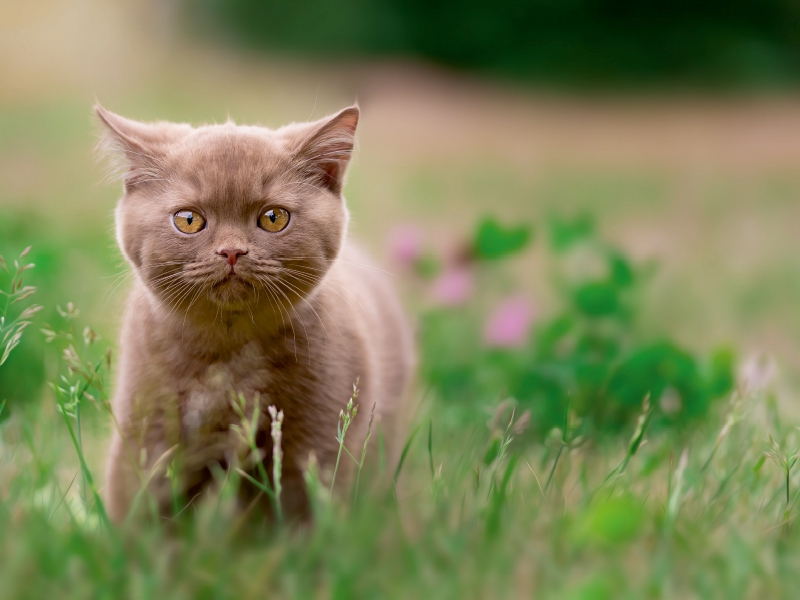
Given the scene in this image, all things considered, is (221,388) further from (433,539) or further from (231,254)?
(433,539)

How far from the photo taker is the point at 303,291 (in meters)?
1.54

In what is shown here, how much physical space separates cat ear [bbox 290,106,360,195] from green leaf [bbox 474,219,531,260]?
1.10 m

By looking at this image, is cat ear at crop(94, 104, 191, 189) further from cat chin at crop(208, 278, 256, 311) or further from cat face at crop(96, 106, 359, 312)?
cat chin at crop(208, 278, 256, 311)

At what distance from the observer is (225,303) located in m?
1.45

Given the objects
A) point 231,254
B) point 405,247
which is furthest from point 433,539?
point 405,247

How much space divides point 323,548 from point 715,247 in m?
3.23

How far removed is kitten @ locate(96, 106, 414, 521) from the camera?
146 cm

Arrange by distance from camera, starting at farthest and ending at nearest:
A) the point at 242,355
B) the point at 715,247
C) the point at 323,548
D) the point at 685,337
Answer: the point at 715,247 → the point at 685,337 → the point at 242,355 → the point at 323,548

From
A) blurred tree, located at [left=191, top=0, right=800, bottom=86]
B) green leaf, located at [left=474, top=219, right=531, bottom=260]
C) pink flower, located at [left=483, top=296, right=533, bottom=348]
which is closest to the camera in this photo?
pink flower, located at [left=483, top=296, right=533, bottom=348]

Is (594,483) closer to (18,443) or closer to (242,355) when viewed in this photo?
(242,355)

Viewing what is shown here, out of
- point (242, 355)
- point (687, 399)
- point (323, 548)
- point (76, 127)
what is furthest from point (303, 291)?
point (76, 127)

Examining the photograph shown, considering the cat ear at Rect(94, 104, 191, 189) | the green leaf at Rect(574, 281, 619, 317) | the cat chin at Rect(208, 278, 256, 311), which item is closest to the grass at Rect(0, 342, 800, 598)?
the cat chin at Rect(208, 278, 256, 311)

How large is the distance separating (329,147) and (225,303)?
0.42 meters

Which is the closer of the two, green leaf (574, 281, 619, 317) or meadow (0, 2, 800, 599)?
meadow (0, 2, 800, 599)
